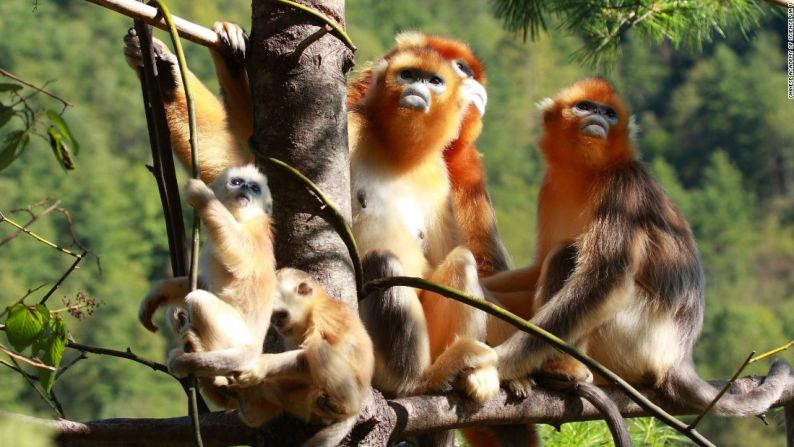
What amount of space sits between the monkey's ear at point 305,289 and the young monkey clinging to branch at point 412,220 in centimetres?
105

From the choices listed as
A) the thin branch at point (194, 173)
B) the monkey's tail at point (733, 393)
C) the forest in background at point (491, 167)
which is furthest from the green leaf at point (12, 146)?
the forest in background at point (491, 167)

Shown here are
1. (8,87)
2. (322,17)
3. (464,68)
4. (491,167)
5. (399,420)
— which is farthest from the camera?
(491,167)

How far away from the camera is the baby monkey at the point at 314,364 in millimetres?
2299

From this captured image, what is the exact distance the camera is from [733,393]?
156 inches

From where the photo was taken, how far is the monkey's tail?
3871mm

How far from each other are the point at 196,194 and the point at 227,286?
233 millimetres

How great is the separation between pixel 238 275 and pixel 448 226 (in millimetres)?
1691

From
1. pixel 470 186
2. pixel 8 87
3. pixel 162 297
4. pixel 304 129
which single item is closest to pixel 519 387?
pixel 470 186

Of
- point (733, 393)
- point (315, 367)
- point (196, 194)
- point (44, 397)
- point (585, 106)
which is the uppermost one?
point (585, 106)

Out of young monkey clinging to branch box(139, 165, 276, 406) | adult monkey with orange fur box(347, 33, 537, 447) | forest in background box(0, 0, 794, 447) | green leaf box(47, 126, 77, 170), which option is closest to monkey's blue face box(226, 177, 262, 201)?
young monkey clinging to branch box(139, 165, 276, 406)

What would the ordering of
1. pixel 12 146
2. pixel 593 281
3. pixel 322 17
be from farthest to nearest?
pixel 593 281 < pixel 322 17 < pixel 12 146

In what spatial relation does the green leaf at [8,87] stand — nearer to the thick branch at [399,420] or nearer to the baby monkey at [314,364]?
the baby monkey at [314,364]

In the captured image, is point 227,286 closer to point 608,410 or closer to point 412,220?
point 608,410

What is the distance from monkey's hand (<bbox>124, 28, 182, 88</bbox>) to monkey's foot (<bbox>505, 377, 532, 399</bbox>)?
1.44 meters
